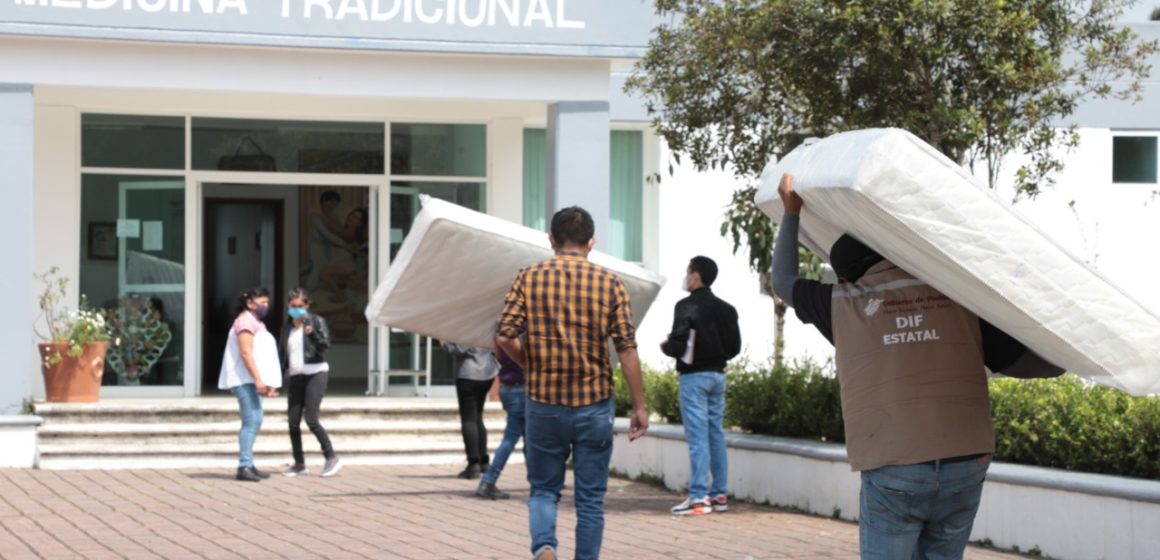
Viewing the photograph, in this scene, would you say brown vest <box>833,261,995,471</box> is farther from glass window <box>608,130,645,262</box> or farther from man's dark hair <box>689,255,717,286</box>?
glass window <box>608,130,645,262</box>

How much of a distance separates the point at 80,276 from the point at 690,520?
8.47 metres

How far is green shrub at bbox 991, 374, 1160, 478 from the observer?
9.23 m

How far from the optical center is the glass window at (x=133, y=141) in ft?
55.7

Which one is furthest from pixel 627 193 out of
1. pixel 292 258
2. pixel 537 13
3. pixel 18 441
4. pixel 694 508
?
pixel 694 508

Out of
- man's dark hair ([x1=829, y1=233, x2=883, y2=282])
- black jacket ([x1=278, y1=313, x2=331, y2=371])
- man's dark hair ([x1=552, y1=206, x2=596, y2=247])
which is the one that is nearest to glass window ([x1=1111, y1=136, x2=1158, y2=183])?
black jacket ([x1=278, y1=313, x2=331, y2=371])

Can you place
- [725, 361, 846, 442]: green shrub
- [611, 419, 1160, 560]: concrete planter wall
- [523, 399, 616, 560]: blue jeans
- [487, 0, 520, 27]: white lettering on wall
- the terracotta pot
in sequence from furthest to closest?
the terracotta pot, [487, 0, 520, 27]: white lettering on wall, [725, 361, 846, 442]: green shrub, [611, 419, 1160, 560]: concrete planter wall, [523, 399, 616, 560]: blue jeans

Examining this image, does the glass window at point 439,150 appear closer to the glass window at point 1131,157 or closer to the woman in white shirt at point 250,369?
the woman in white shirt at point 250,369

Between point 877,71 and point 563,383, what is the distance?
412 centimetres

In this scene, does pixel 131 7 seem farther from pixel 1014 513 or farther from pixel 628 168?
pixel 1014 513

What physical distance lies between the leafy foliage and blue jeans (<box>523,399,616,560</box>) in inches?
156

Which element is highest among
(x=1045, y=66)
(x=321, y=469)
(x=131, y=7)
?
(x=131, y=7)

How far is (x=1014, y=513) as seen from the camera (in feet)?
31.3

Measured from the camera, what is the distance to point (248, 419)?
1355cm

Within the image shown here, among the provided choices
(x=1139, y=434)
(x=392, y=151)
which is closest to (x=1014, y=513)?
(x=1139, y=434)
